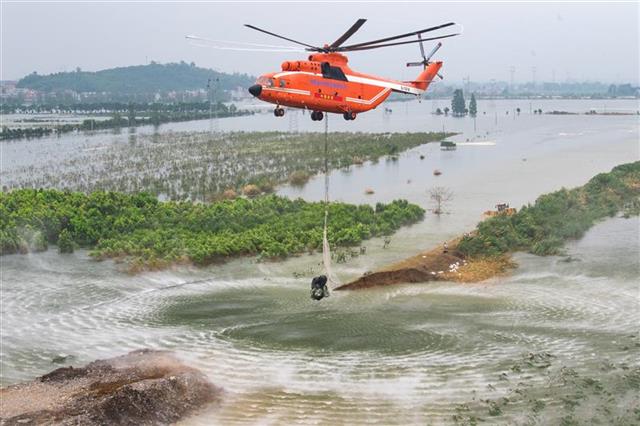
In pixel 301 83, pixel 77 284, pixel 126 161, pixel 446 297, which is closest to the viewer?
pixel 301 83

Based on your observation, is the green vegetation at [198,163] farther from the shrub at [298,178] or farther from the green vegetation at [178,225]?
the green vegetation at [178,225]

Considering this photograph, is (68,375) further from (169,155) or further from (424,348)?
(169,155)

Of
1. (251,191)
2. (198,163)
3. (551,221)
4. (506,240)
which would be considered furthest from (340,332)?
(198,163)

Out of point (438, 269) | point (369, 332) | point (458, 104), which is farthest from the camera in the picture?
point (458, 104)

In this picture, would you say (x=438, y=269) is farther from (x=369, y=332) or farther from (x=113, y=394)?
(x=113, y=394)

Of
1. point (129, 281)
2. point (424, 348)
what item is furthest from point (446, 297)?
point (129, 281)

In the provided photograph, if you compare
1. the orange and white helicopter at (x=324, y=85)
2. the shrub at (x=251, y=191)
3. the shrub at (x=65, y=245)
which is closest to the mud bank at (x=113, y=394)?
the orange and white helicopter at (x=324, y=85)
